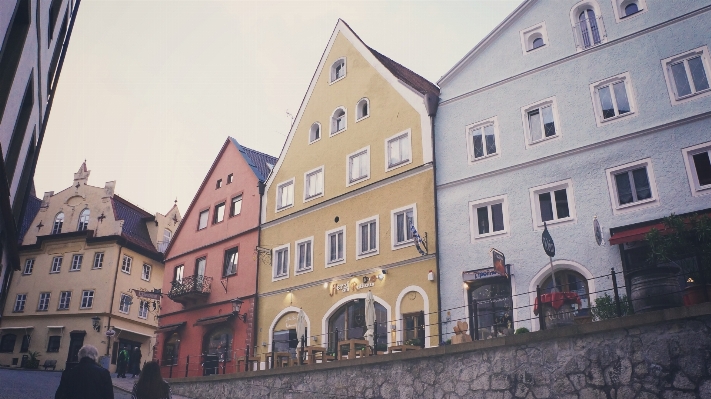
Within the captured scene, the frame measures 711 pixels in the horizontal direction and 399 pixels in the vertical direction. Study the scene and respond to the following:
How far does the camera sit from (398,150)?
24578 millimetres

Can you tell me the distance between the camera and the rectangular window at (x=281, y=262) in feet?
91.0

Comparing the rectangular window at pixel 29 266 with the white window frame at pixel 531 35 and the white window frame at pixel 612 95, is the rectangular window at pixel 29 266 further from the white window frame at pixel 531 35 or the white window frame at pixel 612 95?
the white window frame at pixel 612 95

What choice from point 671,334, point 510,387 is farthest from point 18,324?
point 671,334

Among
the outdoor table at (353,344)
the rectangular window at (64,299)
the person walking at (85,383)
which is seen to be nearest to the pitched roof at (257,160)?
the outdoor table at (353,344)

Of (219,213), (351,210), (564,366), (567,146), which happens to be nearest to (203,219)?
(219,213)

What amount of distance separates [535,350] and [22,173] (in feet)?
49.3

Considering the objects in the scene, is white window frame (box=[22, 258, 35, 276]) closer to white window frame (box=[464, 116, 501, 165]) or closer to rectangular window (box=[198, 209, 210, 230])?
rectangular window (box=[198, 209, 210, 230])

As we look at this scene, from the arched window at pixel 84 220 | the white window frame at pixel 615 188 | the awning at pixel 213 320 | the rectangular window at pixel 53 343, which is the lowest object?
the awning at pixel 213 320

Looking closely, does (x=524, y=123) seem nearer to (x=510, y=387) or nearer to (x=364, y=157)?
(x=364, y=157)

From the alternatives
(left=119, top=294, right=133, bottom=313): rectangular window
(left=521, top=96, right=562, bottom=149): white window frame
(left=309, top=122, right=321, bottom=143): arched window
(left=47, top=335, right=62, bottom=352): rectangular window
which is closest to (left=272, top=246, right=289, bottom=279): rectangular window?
(left=309, top=122, right=321, bottom=143): arched window

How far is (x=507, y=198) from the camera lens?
20734 mm

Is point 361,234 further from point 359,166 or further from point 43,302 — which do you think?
point 43,302

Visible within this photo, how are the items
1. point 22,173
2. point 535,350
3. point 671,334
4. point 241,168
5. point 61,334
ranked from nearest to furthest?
point 671,334, point 535,350, point 22,173, point 241,168, point 61,334

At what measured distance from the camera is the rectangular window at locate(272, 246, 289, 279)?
→ 91.0 ft
